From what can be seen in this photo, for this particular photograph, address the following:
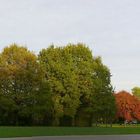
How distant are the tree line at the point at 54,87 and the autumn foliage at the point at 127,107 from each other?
3851cm

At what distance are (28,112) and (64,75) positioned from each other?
37.3ft

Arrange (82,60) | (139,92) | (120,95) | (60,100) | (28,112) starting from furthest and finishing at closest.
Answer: (139,92) < (120,95) < (82,60) < (60,100) < (28,112)

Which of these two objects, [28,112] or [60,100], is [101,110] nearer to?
[60,100]

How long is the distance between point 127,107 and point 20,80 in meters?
57.0

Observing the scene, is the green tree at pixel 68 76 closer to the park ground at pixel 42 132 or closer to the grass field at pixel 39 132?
the park ground at pixel 42 132

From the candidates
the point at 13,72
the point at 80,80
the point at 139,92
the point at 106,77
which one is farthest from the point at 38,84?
the point at 139,92

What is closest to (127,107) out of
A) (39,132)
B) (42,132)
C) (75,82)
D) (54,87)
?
(75,82)

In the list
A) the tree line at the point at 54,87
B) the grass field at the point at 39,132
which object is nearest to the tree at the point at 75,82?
the tree line at the point at 54,87

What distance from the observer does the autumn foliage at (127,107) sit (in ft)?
400

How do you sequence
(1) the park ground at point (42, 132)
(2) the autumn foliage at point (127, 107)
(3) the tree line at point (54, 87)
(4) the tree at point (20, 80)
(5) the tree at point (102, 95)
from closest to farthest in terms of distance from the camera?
(1) the park ground at point (42, 132), (4) the tree at point (20, 80), (3) the tree line at point (54, 87), (5) the tree at point (102, 95), (2) the autumn foliage at point (127, 107)

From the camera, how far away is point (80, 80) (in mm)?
79562

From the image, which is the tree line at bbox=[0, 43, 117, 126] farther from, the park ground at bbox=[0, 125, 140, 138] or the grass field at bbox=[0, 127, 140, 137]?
the grass field at bbox=[0, 127, 140, 137]

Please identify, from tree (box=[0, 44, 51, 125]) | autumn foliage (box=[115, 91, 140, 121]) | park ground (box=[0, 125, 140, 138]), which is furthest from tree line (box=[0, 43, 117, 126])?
autumn foliage (box=[115, 91, 140, 121])

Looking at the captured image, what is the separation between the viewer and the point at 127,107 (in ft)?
403
